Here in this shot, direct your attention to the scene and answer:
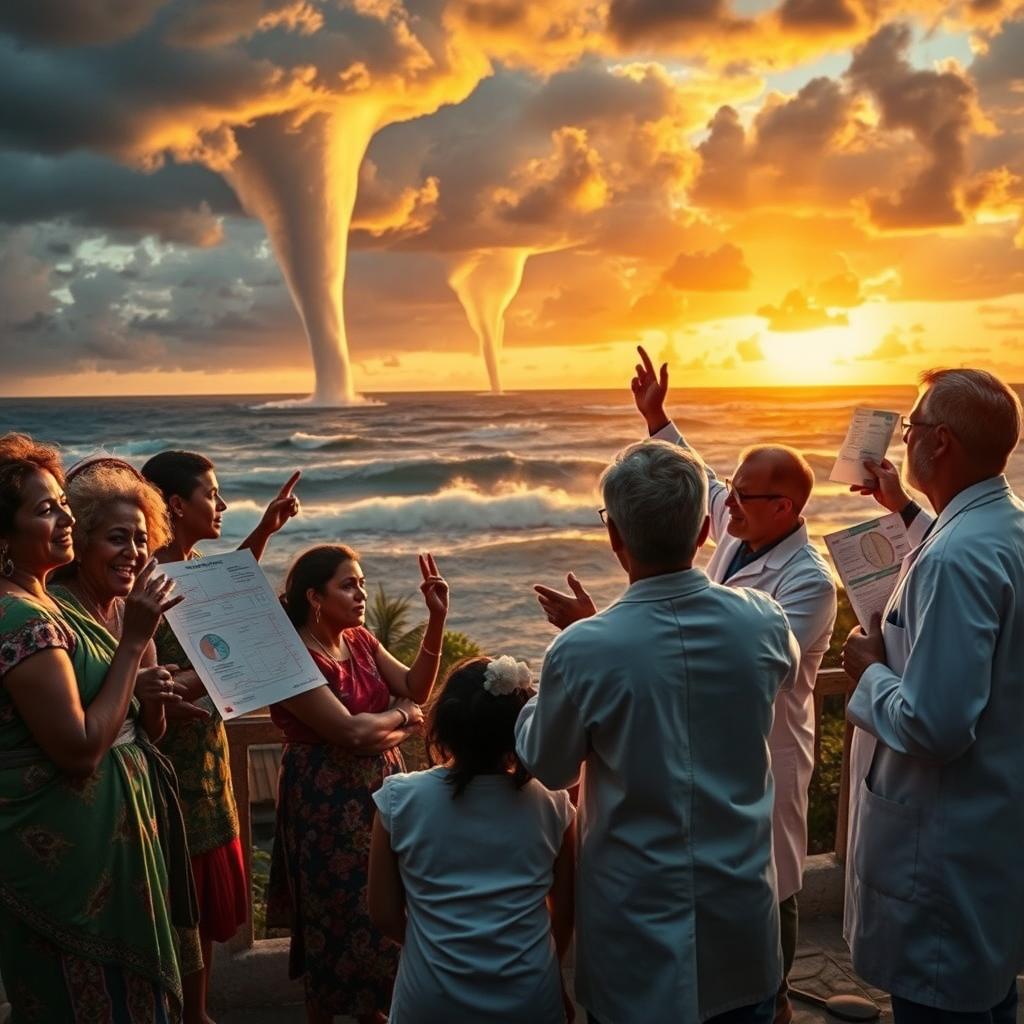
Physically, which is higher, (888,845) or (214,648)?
(214,648)

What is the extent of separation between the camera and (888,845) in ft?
7.29

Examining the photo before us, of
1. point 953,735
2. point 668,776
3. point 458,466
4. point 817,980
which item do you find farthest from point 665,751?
point 458,466

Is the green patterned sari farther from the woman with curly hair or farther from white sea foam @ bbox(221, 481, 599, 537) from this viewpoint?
white sea foam @ bbox(221, 481, 599, 537)

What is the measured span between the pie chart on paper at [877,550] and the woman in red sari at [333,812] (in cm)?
105

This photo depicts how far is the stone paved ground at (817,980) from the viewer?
10.1ft

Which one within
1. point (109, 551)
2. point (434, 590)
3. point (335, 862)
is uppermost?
point (109, 551)

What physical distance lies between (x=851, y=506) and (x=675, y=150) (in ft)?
131


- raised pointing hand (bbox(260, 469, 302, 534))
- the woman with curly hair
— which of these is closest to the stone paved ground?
the woman with curly hair

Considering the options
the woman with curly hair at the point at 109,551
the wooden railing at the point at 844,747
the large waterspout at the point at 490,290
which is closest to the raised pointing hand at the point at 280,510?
the woman with curly hair at the point at 109,551

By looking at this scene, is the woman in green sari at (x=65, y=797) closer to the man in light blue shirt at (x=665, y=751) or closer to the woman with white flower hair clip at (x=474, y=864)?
the woman with white flower hair clip at (x=474, y=864)

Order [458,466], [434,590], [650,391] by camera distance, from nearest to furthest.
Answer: [434,590] < [650,391] < [458,466]

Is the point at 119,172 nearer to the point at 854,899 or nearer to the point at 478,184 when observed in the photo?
the point at 478,184

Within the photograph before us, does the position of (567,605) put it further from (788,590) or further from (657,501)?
(788,590)

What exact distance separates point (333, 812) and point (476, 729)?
793mm
